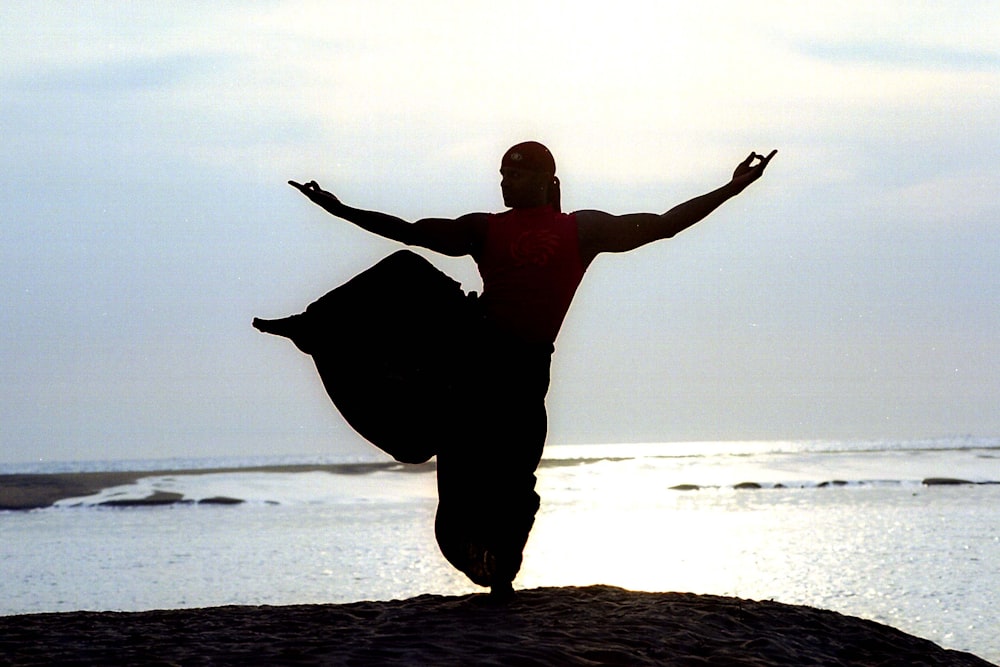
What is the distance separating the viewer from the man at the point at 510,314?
9.43m

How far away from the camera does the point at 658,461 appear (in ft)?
232

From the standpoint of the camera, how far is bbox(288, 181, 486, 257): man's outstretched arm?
31.1ft

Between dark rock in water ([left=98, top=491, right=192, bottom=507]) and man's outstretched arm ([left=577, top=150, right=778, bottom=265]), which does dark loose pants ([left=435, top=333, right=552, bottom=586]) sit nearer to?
man's outstretched arm ([left=577, top=150, right=778, bottom=265])

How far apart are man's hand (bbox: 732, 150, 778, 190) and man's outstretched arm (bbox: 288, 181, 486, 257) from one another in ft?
5.46

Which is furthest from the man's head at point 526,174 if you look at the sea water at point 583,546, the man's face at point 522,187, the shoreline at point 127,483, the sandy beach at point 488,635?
the shoreline at point 127,483

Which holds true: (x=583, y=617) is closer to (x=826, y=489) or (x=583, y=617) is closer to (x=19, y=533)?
(x=19, y=533)

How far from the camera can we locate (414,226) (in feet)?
31.4

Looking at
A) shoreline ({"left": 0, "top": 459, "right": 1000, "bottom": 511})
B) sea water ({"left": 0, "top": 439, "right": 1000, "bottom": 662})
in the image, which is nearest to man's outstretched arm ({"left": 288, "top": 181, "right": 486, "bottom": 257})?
sea water ({"left": 0, "top": 439, "right": 1000, "bottom": 662})

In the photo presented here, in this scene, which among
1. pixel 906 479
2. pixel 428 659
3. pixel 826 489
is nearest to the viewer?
pixel 428 659

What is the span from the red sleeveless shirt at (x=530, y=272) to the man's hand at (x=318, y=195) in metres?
1.02

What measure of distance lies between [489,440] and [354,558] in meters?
16.8

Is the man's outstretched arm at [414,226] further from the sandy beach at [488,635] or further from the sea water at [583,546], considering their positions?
the sea water at [583,546]

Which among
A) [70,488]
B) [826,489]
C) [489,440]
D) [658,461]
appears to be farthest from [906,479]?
[489,440]

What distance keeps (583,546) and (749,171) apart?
712 inches
